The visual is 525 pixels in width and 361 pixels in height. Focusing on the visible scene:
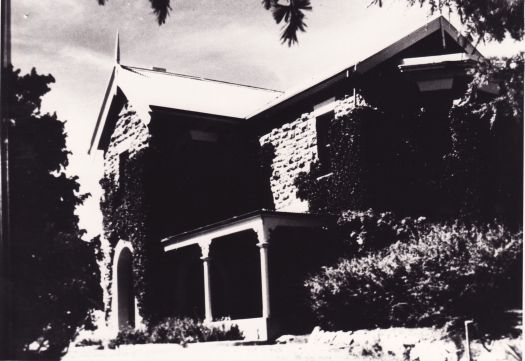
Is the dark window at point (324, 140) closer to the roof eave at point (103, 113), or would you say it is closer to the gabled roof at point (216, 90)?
the gabled roof at point (216, 90)

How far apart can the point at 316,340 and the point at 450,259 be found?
2784 mm

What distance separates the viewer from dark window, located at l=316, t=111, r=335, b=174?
15.0 metres

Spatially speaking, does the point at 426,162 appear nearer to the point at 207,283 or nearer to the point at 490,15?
the point at 490,15

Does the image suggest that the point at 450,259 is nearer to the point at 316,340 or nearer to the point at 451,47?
the point at 316,340

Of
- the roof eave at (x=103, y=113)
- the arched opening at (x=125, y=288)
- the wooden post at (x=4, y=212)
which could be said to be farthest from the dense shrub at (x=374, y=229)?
the wooden post at (x=4, y=212)

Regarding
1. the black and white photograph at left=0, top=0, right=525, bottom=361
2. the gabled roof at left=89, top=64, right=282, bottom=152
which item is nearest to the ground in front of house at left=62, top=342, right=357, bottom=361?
the black and white photograph at left=0, top=0, right=525, bottom=361

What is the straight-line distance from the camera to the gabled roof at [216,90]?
14.3 m

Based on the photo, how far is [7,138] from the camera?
6.37 m

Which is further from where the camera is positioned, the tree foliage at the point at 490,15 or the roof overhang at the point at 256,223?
the roof overhang at the point at 256,223

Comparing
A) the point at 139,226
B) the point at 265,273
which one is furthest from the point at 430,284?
the point at 139,226

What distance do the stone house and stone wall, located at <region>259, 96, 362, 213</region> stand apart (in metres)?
0.02

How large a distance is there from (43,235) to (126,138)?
37.6ft

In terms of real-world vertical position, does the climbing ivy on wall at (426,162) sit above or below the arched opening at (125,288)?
above

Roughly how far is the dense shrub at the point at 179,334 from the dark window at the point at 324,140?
4.17 meters
